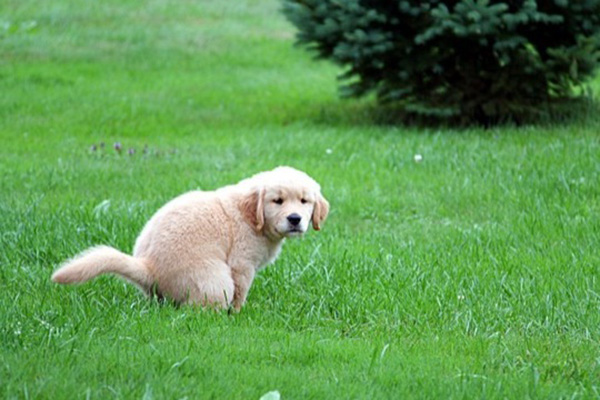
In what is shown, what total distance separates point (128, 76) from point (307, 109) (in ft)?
12.6

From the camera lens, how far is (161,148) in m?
11.2

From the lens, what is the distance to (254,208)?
5770 millimetres

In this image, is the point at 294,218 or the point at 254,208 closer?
the point at 294,218

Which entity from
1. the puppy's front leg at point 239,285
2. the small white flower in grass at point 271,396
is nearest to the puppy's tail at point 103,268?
the puppy's front leg at point 239,285

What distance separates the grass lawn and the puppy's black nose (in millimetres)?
521

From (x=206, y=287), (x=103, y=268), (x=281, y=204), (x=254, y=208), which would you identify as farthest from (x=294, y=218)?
(x=103, y=268)

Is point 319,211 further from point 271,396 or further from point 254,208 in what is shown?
point 271,396

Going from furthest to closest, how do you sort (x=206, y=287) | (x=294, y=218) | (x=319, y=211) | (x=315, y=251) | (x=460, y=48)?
(x=460, y=48)
(x=315, y=251)
(x=319, y=211)
(x=294, y=218)
(x=206, y=287)

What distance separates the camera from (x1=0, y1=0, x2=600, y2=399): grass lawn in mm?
4445

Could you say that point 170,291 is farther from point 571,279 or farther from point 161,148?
point 161,148

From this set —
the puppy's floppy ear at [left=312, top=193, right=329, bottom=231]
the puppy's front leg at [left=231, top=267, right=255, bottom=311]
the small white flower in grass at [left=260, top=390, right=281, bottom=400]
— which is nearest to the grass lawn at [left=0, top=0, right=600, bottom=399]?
the puppy's front leg at [left=231, top=267, right=255, bottom=311]

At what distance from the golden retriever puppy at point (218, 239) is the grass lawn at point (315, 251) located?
169mm

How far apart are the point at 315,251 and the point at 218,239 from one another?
1.38m

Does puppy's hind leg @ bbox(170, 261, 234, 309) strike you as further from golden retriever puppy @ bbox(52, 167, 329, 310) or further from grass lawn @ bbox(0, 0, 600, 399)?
grass lawn @ bbox(0, 0, 600, 399)
